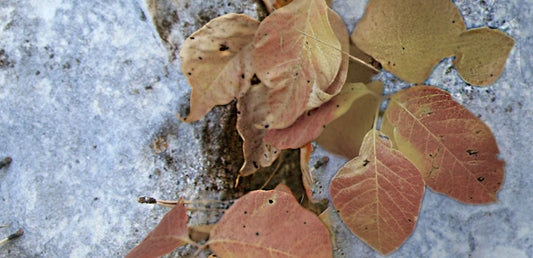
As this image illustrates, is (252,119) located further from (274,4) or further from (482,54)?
(482,54)

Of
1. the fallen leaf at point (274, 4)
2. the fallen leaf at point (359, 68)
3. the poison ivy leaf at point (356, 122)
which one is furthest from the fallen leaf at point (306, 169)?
the fallen leaf at point (274, 4)

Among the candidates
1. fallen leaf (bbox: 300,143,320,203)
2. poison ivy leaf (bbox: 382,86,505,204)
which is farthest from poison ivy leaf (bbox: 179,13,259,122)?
poison ivy leaf (bbox: 382,86,505,204)

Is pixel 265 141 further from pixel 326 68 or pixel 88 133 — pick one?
pixel 88 133

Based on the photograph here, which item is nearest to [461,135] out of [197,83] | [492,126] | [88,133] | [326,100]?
[492,126]

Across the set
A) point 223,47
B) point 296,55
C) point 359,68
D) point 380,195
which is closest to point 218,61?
point 223,47

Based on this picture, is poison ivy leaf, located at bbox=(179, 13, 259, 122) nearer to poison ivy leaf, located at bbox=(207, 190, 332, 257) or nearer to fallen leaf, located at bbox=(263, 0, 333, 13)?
fallen leaf, located at bbox=(263, 0, 333, 13)

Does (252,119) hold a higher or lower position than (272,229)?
higher
